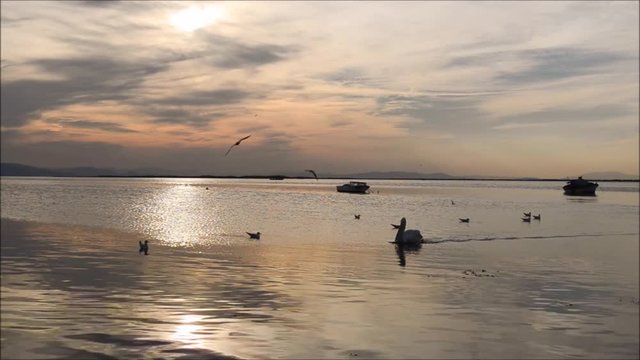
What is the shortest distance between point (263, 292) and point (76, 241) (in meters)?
21.4

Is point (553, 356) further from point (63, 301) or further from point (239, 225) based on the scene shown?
point (239, 225)

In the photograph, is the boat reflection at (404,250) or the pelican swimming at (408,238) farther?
the pelican swimming at (408,238)

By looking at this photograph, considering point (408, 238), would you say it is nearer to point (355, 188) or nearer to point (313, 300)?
point (313, 300)

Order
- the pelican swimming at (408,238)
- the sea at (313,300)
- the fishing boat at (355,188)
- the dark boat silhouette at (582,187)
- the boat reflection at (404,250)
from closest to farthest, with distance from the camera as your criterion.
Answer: the sea at (313,300) < the boat reflection at (404,250) < the pelican swimming at (408,238) < the dark boat silhouette at (582,187) < the fishing boat at (355,188)

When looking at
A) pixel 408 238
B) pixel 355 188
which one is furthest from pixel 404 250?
pixel 355 188

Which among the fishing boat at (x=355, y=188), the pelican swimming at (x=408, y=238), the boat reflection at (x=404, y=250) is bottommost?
the boat reflection at (x=404, y=250)

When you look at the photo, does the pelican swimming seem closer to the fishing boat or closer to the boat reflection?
the boat reflection

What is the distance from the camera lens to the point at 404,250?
117 feet

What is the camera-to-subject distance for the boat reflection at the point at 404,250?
31.6m

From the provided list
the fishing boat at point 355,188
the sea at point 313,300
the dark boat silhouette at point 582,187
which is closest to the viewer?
the sea at point 313,300

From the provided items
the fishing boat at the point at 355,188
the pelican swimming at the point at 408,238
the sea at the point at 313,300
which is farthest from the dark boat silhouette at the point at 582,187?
the pelican swimming at the point at 408,238

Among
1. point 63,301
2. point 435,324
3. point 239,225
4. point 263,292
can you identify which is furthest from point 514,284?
point 239,225

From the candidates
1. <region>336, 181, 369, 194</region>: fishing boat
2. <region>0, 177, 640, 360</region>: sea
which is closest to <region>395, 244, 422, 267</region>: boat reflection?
<region>0, 177, 640, 360</region>: sea

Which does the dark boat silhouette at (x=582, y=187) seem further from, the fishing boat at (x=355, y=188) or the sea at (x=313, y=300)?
the sea at (x=313, y=300)
